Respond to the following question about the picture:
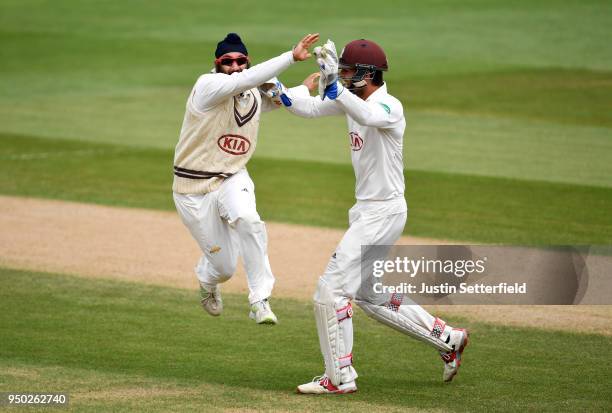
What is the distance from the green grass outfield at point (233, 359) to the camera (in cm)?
921

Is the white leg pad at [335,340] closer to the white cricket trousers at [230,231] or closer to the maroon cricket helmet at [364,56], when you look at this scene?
the white cricket trousers at [230,231]

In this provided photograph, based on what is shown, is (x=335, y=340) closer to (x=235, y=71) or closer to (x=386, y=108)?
(x=386, y=108)

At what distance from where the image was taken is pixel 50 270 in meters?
13.9

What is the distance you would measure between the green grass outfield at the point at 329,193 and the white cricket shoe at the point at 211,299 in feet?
17.9

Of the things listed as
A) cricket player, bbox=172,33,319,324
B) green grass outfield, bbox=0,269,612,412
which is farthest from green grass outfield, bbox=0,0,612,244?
cricket player, bbox=172,33,319,324

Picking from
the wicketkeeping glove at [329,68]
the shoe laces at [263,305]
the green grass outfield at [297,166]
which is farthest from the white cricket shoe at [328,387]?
the wicketkeeping glove at [329,68]

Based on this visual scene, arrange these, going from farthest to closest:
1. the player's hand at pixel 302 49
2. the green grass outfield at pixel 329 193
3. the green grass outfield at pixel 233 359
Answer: the green grass outfield at pixel 329 193 < the player's hand at pixel 302 49 < the green grass outfield at pixel 233 359

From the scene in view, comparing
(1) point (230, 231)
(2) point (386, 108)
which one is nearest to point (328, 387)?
(1) point (230, 231)

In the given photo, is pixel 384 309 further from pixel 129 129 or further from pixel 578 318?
pixel 129 129

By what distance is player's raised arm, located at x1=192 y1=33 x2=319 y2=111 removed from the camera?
9.67 meters

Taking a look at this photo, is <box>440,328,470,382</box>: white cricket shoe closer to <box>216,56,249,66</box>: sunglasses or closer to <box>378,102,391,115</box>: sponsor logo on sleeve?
<box>378,102,391,115</box>: sponsor logo on sleeve

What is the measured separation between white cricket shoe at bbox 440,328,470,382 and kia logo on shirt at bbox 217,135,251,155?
8.03 ft

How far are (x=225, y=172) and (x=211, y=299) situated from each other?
1342 millimetres

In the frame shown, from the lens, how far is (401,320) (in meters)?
9.94
